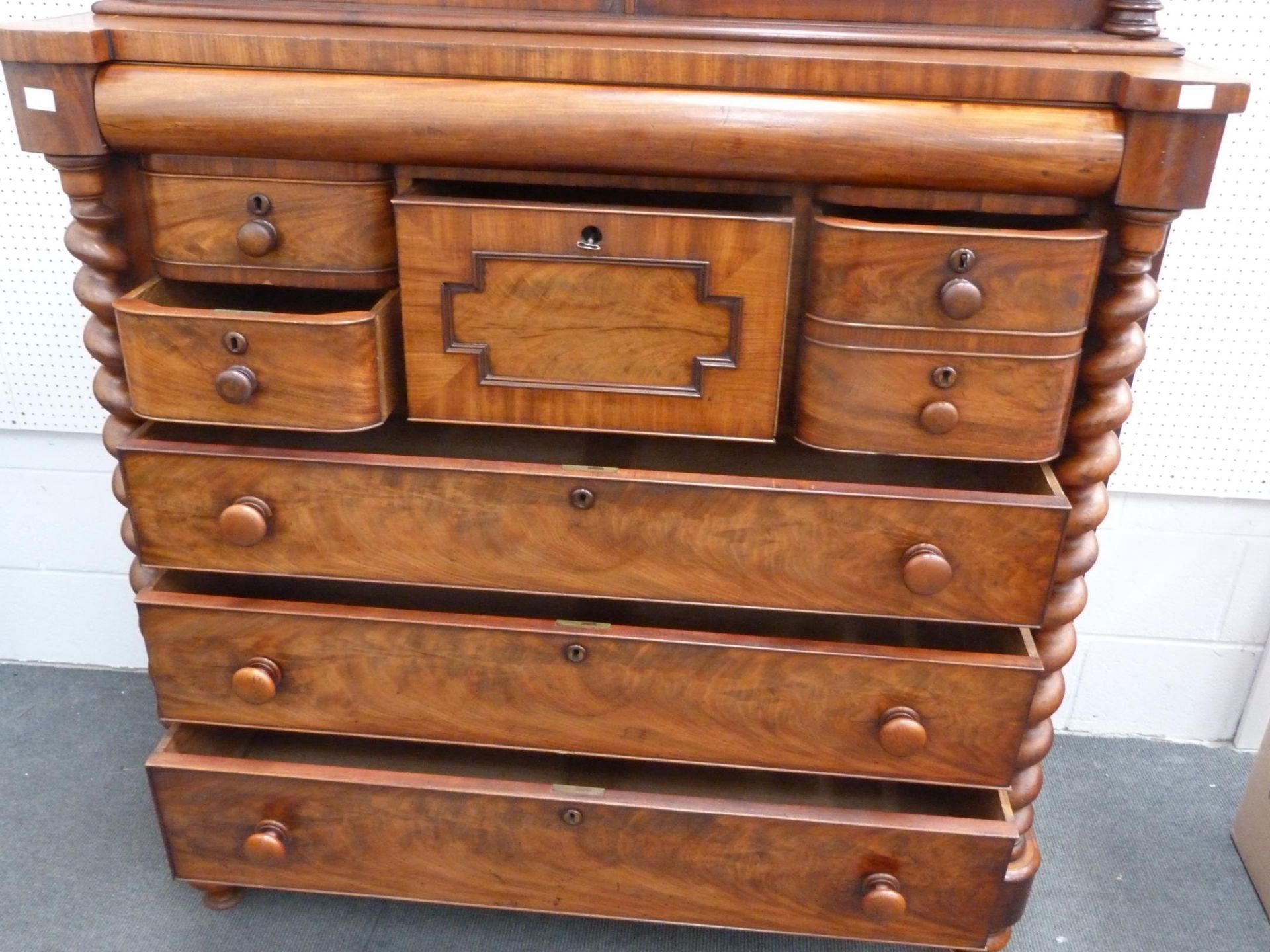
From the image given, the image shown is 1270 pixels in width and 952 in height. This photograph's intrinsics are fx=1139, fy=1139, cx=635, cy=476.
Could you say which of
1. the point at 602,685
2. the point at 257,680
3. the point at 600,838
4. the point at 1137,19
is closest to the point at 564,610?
the point at 602,685

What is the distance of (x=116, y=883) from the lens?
1821mm

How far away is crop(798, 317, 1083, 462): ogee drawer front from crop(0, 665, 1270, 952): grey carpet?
0.87m

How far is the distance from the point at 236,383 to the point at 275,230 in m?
0.18

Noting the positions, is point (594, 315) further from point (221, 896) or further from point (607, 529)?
point (221, 896)

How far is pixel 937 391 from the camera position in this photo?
1291 millimetres

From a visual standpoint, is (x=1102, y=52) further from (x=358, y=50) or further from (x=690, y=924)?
(x=690, y=924)

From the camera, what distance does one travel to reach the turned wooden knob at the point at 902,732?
144 cm

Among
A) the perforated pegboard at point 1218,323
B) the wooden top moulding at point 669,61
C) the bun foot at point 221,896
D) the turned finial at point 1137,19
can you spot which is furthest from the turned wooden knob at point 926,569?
the bun foot at point 221,896

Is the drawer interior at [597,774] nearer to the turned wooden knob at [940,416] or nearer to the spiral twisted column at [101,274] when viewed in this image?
the spiral twisted column at [101,274]

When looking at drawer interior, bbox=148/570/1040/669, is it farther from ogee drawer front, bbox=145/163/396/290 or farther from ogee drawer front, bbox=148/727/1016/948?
ogee drawer front, bbox=145/163/396/290

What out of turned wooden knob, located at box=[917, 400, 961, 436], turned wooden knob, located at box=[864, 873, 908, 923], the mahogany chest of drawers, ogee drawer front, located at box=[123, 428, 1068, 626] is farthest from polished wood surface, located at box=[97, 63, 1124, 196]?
turned wooden knob, located at box=[864, 873, 908, 923]

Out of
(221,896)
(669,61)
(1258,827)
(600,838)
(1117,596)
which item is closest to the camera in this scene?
(669,61)

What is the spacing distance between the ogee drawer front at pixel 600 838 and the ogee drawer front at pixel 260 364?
520 mm

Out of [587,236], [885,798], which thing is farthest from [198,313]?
[885,798]
